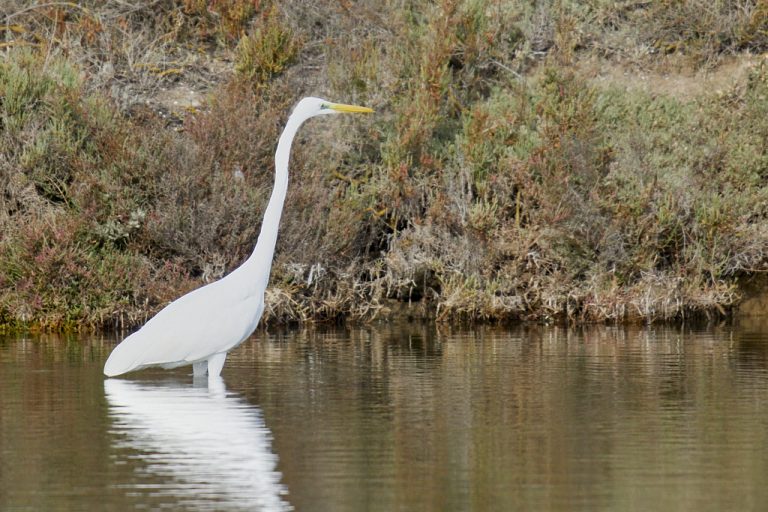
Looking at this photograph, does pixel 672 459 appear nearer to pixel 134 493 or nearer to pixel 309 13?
pixel 134 493

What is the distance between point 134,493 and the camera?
677cm

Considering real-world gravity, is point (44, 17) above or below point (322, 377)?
above

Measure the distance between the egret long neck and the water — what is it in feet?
2.80

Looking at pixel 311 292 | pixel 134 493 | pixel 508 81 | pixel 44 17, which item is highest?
pixel 44 17

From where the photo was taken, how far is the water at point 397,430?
22.3 ft

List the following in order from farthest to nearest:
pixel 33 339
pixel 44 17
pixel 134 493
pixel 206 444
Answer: pixel 44 17 < pixel 33 339 < pixel 206 444 < pixel 134 493

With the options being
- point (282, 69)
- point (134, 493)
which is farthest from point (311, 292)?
point (134, 493)

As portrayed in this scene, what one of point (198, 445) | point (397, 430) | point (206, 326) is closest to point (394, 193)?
point (206, 326)

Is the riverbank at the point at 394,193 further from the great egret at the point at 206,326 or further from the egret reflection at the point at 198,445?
the egret reflection at the point at 198,445

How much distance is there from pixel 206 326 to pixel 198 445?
258 centimetres

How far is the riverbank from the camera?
15.7 metres

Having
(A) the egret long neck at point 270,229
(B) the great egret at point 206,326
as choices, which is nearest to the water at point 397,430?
(B) the great egret at point 206,326

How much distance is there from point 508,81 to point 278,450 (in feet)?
42.9

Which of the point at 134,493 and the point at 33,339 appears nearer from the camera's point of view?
the point at 134,493
